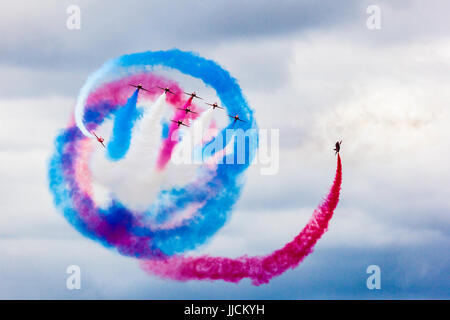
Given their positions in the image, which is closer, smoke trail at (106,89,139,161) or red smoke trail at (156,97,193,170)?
smoke trail at (106,89,139,161)

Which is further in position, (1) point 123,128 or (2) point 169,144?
(2) point 169,144

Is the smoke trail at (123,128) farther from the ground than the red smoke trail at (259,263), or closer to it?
farther from the ground

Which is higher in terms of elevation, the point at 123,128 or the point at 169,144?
the point at 123,128

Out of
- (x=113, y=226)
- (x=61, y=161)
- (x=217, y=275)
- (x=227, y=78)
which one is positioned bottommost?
(x=217, y=275)

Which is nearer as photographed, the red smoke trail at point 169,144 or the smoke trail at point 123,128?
the smoke trail at point 123,128

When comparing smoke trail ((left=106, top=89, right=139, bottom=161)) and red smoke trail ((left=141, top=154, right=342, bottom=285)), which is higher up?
smoke trail ((left=106, top=89, right=139, bottom=161))
